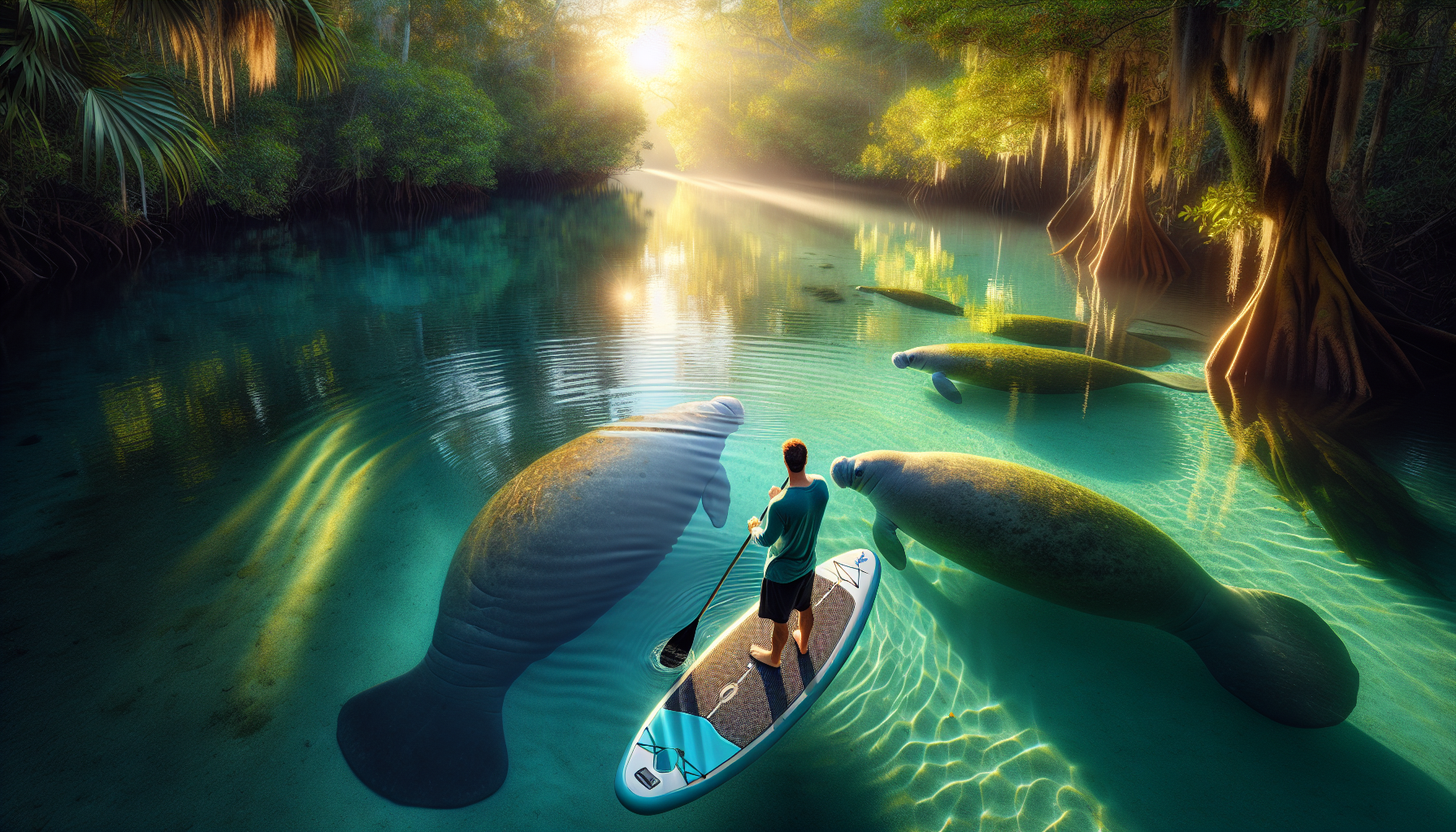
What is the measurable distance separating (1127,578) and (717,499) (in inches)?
109

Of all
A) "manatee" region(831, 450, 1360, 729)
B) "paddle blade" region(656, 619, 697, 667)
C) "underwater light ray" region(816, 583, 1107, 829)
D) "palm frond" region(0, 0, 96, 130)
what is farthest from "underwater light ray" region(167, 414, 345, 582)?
"palm frond" region(0, 0, 96, 130)

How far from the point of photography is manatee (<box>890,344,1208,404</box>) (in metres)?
7.62

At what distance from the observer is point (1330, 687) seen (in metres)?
3.33

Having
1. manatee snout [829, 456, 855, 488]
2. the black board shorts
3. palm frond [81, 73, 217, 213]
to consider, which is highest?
palm frond [81, 73, 217, 213]

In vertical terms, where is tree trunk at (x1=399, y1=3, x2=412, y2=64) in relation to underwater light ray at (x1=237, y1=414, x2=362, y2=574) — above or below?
above

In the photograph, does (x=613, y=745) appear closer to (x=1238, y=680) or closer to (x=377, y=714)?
(x=377, y=714)

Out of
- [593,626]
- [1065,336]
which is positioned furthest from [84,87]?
[1065,336]

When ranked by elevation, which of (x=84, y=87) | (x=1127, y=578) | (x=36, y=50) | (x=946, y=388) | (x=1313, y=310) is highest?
(x=36, y=50)

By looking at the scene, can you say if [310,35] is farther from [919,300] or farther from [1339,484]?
[1339,484]

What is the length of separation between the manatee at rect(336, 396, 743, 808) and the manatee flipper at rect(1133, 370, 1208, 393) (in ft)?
20.7

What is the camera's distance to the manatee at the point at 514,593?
2977 mm

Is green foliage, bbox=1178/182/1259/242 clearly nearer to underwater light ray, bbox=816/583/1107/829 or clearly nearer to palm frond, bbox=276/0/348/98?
underwater light ray, bbox=816/583/1107/829

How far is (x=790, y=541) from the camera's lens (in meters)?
3.14

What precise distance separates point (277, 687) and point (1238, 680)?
17.3 feet
